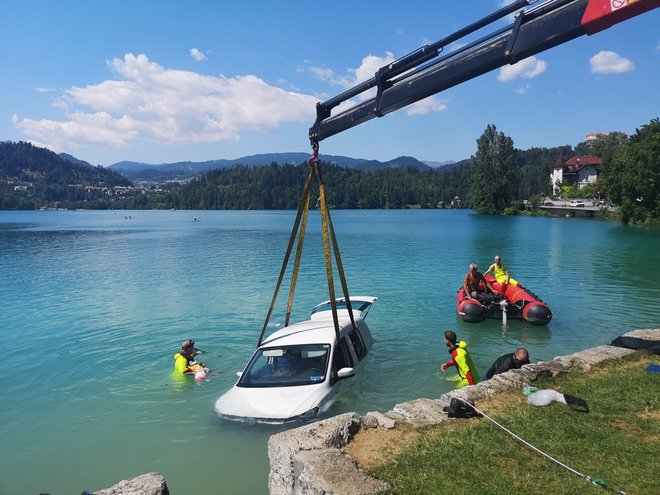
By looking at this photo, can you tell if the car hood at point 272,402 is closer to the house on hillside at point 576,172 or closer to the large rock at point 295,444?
the large rock at point 295,444

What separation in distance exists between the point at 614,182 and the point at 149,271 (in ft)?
245

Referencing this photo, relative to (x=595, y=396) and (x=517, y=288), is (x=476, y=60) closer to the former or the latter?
(x=595, y=396)

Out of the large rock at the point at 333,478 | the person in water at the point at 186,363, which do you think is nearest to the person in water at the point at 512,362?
the large rock at the point at 333,478

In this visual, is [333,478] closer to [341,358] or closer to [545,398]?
[545,398]

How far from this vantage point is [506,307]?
1906 cm

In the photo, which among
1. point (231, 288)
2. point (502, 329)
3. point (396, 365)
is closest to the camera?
point (396, 365)

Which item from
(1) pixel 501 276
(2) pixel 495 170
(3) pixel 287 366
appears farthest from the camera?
(2) pixel 495 170

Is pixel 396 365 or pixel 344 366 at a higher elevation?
pixel 344 366

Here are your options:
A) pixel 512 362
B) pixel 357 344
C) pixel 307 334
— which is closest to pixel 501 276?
pixel 357 344

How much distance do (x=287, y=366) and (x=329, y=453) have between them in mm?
4114

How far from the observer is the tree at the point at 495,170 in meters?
125

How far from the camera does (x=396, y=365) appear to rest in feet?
47.6

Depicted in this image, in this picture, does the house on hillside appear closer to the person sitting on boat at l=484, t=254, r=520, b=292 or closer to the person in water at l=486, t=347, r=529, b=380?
the person sitting on boat at l=484, t=254, r=520, b=292

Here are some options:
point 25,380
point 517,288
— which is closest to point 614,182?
point 517,288
